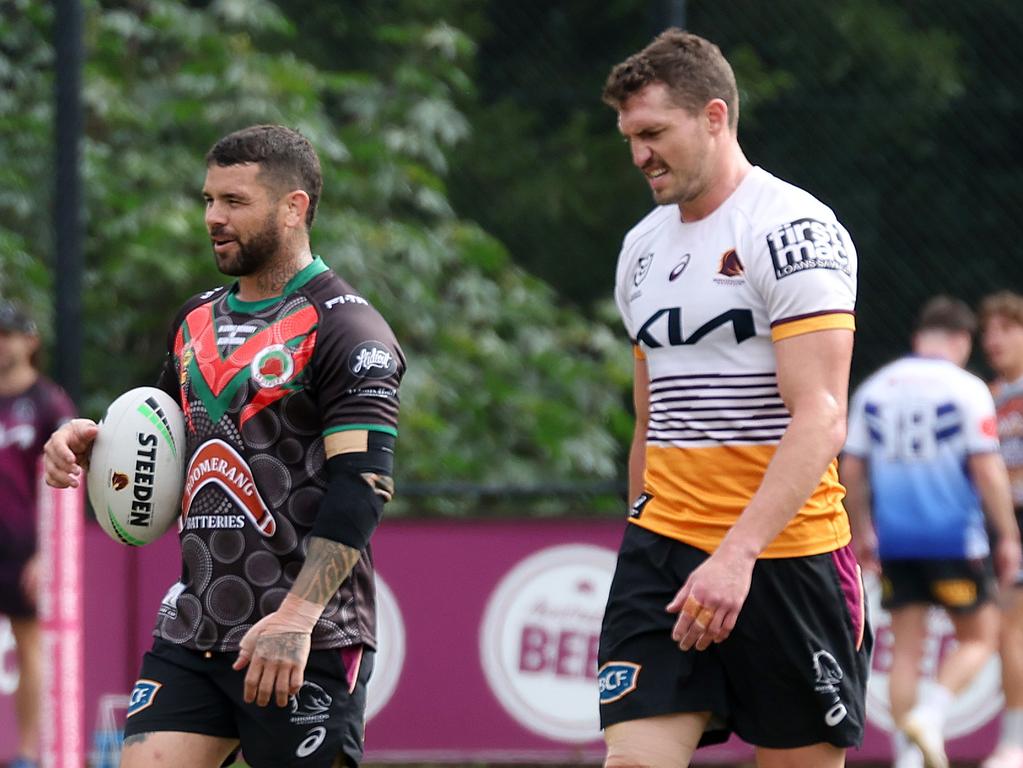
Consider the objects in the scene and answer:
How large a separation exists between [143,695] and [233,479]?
502 mm

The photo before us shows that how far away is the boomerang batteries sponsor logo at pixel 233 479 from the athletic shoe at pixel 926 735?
402cm

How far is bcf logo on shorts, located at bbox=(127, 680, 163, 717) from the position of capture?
392cm

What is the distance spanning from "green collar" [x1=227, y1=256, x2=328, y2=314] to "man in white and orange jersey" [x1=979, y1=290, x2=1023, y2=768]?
4700 millimetres

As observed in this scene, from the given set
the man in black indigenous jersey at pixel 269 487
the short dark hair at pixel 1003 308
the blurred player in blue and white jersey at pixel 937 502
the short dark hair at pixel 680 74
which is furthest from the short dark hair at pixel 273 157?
the short dark hair at pixel 1003 308

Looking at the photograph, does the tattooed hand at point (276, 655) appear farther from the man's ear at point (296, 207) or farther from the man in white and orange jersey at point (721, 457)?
the man's ear at point (296, 207)

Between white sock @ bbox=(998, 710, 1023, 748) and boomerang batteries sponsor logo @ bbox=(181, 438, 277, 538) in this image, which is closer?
boomerang batteries sponsor logo @ bbox=(181, 438, 277, 538)

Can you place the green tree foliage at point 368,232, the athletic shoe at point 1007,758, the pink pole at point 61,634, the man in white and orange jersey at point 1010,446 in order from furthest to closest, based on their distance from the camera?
the green tree foliage at point 368,232 → the man in white and orange jersey at point 1010,446 → the athletic shoe at point 1007,758 → the pink pole at point 61,634

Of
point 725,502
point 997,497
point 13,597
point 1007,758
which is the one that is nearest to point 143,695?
point 725,502

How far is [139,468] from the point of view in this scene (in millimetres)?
3992

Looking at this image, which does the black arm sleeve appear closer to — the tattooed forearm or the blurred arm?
the tattooed forearm

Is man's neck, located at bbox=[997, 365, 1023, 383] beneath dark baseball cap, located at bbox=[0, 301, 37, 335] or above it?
beneath

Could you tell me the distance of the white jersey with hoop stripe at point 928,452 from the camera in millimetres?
7477

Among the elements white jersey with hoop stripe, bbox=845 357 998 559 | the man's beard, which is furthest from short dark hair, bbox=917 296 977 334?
the man's beard

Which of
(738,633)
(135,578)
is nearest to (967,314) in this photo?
(135,578)
